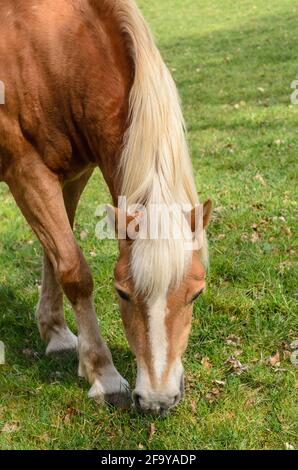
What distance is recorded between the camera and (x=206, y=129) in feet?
31.8

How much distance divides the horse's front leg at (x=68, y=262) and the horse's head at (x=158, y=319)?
2.34 feet

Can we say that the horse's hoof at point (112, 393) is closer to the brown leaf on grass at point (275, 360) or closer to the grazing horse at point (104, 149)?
the grazing horse at point (104, 149)

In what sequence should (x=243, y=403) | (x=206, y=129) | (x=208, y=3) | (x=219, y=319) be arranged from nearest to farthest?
(x=243, y=403) < (x=219, y=319) < (x=206, y=129) < (x=208, y=3)

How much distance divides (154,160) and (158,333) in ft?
2.84

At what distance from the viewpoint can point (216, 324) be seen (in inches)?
166

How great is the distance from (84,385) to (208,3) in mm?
24845

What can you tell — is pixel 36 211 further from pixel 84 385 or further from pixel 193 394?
pixel 193 394

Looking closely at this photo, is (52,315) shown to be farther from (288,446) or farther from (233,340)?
(288,446)

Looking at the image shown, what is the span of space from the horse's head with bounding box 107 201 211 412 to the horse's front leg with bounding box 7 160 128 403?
712mm

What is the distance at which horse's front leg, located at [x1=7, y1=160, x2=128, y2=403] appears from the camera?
3600mm

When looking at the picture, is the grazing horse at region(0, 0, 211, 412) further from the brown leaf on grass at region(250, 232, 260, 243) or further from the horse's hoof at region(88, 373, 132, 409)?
the brown leaf on grass at region(250, 232, 260, 243)

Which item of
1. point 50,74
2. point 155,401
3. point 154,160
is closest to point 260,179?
point 50,74

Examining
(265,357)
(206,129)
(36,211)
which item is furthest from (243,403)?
(206,129)

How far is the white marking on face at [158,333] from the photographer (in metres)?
2.85
